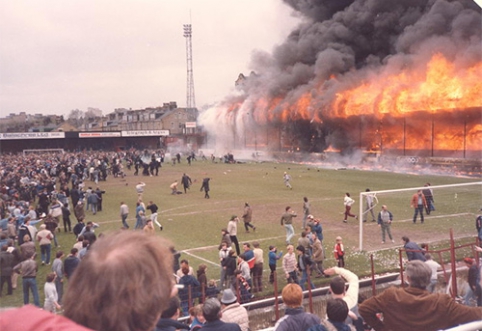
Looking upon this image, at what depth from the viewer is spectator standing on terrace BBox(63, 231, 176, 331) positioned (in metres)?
1.09

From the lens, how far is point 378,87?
48094 mm

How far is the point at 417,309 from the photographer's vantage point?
307 centimetres

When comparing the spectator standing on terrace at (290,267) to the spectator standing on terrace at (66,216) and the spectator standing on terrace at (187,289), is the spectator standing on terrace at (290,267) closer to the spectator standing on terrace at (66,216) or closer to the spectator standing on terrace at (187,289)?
the spectator standing on terrace at (187,289)

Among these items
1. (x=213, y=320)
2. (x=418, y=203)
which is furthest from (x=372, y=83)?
(x=213, y=320)

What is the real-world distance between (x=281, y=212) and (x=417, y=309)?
17.2 metres

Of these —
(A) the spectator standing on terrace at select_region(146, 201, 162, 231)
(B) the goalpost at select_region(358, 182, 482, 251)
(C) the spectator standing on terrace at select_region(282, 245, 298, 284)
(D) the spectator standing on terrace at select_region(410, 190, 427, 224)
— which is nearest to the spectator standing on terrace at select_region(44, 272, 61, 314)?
(C) the spectator standing on terrace at select_region(282, 245, 298, 284)

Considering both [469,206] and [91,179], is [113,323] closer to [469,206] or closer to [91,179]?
[469,206]

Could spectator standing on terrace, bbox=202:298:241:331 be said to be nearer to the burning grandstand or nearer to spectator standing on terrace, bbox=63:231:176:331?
spectator standing on terrace, bbox=63:231:176:331

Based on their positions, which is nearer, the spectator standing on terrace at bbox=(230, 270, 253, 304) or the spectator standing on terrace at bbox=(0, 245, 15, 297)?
the spectator standing on terrace at bbox=(230, 270, 253, 304)

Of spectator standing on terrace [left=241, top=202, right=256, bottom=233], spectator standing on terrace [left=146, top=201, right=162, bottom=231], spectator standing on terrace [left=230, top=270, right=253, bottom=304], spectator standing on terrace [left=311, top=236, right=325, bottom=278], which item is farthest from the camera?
spectator standing on terrace [left=146, top=201, right=162, bottom=231]

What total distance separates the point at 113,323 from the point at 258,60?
2915 inches

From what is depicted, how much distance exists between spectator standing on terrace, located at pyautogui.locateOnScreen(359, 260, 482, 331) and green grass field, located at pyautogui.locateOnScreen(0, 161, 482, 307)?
15.8 ft

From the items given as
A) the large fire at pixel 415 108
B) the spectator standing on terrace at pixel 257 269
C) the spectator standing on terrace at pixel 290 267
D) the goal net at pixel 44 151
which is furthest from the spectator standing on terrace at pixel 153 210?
the goal net at pixel 44 151

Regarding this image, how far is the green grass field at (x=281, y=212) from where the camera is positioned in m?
13.7
